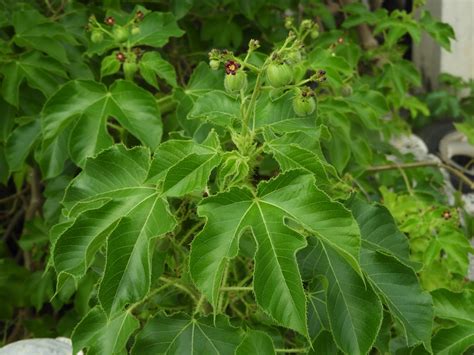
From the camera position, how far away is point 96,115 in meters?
1.39

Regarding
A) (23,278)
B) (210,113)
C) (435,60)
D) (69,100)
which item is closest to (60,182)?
(69,100)

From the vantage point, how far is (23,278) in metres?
1.99

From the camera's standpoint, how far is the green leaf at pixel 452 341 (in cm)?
111

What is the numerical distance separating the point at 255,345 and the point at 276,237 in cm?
19

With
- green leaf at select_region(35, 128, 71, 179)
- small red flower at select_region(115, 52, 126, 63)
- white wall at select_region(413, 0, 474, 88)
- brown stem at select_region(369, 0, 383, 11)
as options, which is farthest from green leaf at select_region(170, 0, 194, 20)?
white wall at select_region(413, 0, 474, 88)

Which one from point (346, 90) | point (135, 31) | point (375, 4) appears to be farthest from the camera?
point (375, 4)

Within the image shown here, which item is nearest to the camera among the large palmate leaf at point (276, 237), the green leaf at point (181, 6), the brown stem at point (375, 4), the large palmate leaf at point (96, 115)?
the large palmate leaf at point (276, 237)

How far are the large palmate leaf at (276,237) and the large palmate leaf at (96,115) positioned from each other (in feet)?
1.67

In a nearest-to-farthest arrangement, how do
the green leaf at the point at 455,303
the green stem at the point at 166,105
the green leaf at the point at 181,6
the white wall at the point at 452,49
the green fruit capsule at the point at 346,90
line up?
the green leaf at the point at 455,303, the green stem at the point at 166,105, the green fruit capsule at the point at 346,90, the green leaf at the point at 181,6, the white wall at the point at 452,49

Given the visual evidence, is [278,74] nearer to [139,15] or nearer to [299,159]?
[299,159]

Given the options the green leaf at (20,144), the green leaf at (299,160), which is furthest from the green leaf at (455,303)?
the green leaf at (20,144)

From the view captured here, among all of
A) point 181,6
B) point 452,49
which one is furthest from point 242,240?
point 452,49

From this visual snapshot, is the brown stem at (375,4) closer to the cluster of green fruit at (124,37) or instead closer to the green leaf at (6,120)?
the cluster of green fruit at (124,37)

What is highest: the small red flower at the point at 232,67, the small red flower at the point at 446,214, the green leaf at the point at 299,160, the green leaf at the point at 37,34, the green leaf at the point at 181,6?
the small red flower at the point at 232,67
